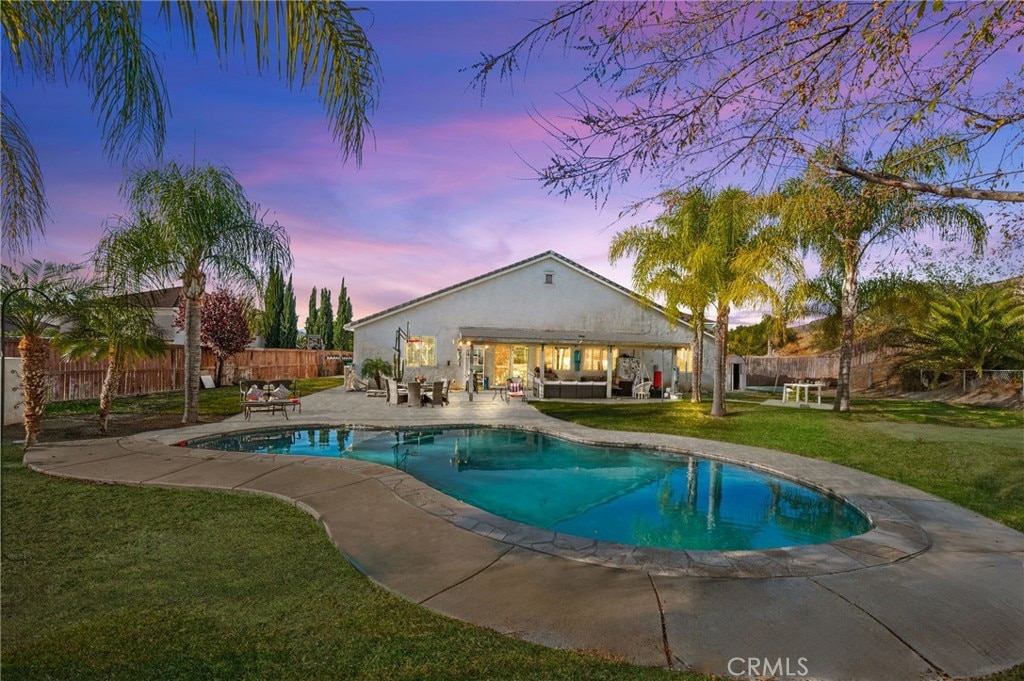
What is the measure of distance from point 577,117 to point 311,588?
14.2ft

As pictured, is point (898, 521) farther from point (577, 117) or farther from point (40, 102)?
point (40, 102)

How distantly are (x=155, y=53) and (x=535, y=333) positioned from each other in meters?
23.7

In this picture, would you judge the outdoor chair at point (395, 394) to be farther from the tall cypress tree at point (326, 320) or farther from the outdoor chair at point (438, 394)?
the tall cypress tree at point (326, 320)

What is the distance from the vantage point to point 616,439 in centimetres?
1164

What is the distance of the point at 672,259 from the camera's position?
19.1m

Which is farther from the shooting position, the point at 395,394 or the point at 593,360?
the point at 593,360

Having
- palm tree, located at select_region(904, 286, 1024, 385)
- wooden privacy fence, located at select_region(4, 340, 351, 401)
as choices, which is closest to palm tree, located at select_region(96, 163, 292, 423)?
wooden privacy fence, located at select_region(4, 340, 351, 401)

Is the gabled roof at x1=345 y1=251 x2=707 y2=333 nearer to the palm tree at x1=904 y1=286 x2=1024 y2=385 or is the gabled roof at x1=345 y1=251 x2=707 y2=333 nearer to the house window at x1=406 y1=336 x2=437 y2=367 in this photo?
the house window at x1=406 y1=336 x2=437 y2=367

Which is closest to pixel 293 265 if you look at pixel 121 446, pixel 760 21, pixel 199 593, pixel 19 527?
pixel 121 446

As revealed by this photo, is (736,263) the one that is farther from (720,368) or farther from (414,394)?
(414,394)

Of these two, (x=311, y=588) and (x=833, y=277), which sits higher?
(x=833, y=277)

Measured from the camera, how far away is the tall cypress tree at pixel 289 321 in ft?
149

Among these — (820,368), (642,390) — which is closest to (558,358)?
(642,390)

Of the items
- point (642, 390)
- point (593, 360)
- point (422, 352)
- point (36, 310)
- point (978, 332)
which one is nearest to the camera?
point (36, 310)
